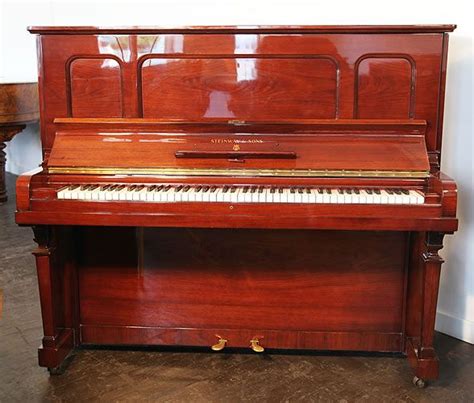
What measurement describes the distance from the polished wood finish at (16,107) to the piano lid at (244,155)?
2.76 m

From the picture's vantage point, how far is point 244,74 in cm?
245

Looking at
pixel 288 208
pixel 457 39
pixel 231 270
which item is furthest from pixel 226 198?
pixel 457 39

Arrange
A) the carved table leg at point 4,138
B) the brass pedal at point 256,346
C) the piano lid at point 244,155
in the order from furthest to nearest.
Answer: the carved table leg at point 4,138 < the brass pedal at point 256,346 < the piano lid at point 244,155

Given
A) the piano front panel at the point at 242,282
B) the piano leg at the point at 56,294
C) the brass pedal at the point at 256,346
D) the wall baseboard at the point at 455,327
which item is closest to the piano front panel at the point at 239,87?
the piano front panel at the point at 242,282

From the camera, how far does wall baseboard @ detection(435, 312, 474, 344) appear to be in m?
2.79

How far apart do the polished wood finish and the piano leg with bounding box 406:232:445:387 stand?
3.67 m

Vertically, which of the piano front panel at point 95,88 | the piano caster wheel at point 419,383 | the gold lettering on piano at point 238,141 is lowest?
the piano caster wheel at point 419,383

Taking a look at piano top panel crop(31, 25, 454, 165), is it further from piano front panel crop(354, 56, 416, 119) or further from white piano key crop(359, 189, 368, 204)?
white piano key crop(359, 189, 368, 204)

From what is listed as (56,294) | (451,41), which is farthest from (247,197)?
(451,41)

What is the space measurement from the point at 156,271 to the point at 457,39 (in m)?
1.68

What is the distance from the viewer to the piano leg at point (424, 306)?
2213mm

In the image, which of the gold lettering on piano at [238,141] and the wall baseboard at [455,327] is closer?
the gold lettering on piano at [238,141]

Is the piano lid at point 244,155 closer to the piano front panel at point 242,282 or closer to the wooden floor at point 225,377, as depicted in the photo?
the piano front panel at point 242,282

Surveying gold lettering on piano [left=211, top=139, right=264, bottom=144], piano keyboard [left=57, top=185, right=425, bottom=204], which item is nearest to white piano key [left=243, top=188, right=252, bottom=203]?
piano keyboard [left=57, top=185, right=425, bottom=204]
